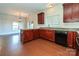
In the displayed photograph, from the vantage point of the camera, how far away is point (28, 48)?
1507mm

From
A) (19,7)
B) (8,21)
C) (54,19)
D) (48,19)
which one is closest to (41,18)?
(48,19)

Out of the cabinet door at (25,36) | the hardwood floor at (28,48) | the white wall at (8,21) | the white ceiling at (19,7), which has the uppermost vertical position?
the white ceiling at (19,7)

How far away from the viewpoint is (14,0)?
40.9 inches

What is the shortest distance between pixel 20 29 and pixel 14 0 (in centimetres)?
51

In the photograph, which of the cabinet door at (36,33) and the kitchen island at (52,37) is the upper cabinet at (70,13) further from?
the cabinet door at (36,33)

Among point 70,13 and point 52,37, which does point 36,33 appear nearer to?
point 52,37

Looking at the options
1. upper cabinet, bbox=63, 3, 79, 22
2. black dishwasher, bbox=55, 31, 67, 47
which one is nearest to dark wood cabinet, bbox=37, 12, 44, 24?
upper cabinet, bbox=63, 3, 79, 22

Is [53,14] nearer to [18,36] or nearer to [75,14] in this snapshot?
[75,14]

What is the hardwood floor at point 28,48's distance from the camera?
49.9 inches

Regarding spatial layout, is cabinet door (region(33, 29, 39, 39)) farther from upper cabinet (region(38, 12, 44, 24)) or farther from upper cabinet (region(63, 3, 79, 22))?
upper cabinet (region(63, 3, 79, 22))

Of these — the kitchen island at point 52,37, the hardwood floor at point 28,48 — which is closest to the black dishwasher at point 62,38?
the kitchen island at point 52,37

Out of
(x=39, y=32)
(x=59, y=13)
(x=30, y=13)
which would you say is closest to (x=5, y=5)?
(x=30, y=13)

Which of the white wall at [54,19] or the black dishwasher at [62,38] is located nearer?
the white wall at [54,19]

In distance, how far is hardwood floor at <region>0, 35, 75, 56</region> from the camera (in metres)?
1.27
